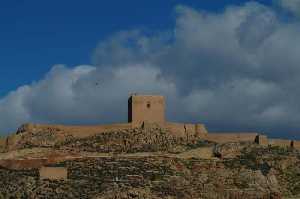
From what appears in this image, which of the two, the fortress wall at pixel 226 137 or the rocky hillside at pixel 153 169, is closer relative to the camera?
the rocky hillside at pixel 153 169

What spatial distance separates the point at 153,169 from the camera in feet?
223

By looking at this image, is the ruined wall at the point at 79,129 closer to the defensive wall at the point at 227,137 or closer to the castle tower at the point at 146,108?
the castle tower at the point at 146,108

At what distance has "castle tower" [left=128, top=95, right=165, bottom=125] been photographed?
7569cm

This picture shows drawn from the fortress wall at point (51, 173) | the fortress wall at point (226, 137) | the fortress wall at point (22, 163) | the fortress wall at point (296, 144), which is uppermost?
the fortress wall at point (226, 137)

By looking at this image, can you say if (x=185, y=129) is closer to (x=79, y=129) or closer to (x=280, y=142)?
(x=280, y=142)

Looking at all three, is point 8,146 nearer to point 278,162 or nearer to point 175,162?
point 175,162

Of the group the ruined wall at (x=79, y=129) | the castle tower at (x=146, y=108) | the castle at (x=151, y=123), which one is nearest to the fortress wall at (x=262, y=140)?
the castle at (x=151, y=123)

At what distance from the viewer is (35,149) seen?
72.9 m

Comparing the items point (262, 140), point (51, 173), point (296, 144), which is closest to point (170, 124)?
point (262, 140)

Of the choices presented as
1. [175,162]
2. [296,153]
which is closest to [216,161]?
[175,162]

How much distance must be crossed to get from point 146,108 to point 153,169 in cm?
937

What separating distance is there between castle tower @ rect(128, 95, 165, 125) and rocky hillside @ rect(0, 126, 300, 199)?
1.06 metres

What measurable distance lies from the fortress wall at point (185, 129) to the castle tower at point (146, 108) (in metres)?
1.28

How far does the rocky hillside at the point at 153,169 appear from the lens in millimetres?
62406
